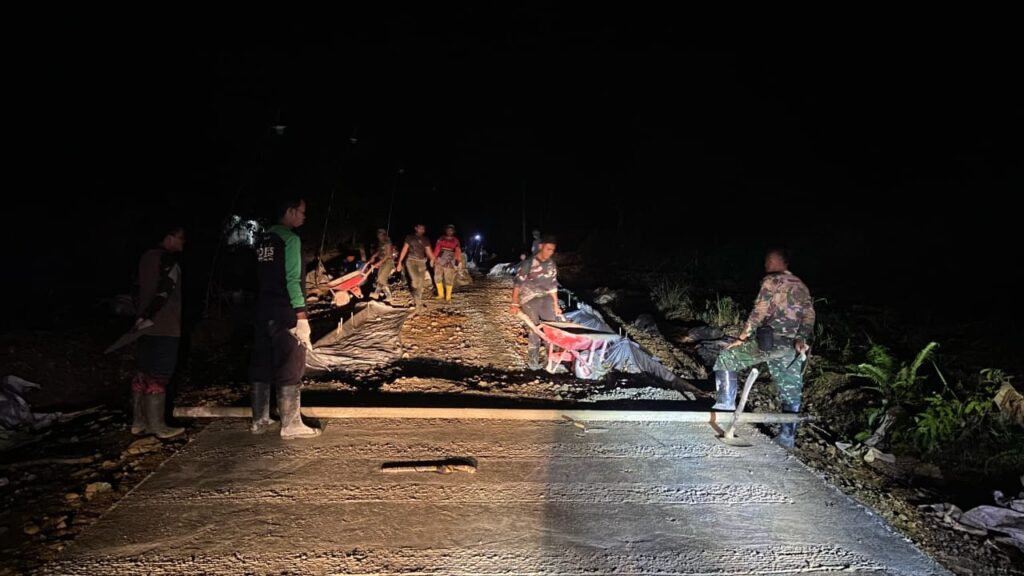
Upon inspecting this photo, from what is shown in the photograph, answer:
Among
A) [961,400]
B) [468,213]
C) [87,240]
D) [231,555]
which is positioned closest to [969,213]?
[961,400]

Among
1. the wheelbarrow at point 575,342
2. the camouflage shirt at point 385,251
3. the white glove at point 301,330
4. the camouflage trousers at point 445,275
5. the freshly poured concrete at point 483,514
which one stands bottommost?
the freshly poured concrete at point 483,514

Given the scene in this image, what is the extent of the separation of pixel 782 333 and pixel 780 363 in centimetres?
28

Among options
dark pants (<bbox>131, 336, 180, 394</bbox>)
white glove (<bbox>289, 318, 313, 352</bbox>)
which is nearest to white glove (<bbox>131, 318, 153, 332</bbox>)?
dark pants (<bbox>131, 336, 180, 394</bbox>)

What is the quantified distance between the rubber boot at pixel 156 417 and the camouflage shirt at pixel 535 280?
3723 mm

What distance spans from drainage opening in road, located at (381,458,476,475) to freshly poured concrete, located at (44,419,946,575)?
0.06 meters

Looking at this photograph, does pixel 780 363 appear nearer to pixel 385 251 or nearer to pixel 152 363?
pixel 152 363

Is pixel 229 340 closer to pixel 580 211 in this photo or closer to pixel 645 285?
pixel 645 285

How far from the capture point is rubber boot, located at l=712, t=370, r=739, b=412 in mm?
4848

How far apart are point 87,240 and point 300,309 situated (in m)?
10.7

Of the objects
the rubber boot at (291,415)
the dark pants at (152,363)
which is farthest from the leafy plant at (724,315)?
the dark pants at (152,363)

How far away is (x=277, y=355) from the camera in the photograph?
396 centimetres

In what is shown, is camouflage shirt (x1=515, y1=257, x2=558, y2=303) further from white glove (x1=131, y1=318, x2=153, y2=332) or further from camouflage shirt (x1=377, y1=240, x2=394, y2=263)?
camouflage shirt (x1=377, y1=240, x2=394, y2=263)

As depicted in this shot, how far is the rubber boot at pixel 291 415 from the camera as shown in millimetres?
4016

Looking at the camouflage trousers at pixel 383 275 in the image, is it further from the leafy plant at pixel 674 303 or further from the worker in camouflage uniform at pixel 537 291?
the leafy plant at pixel 674 303
